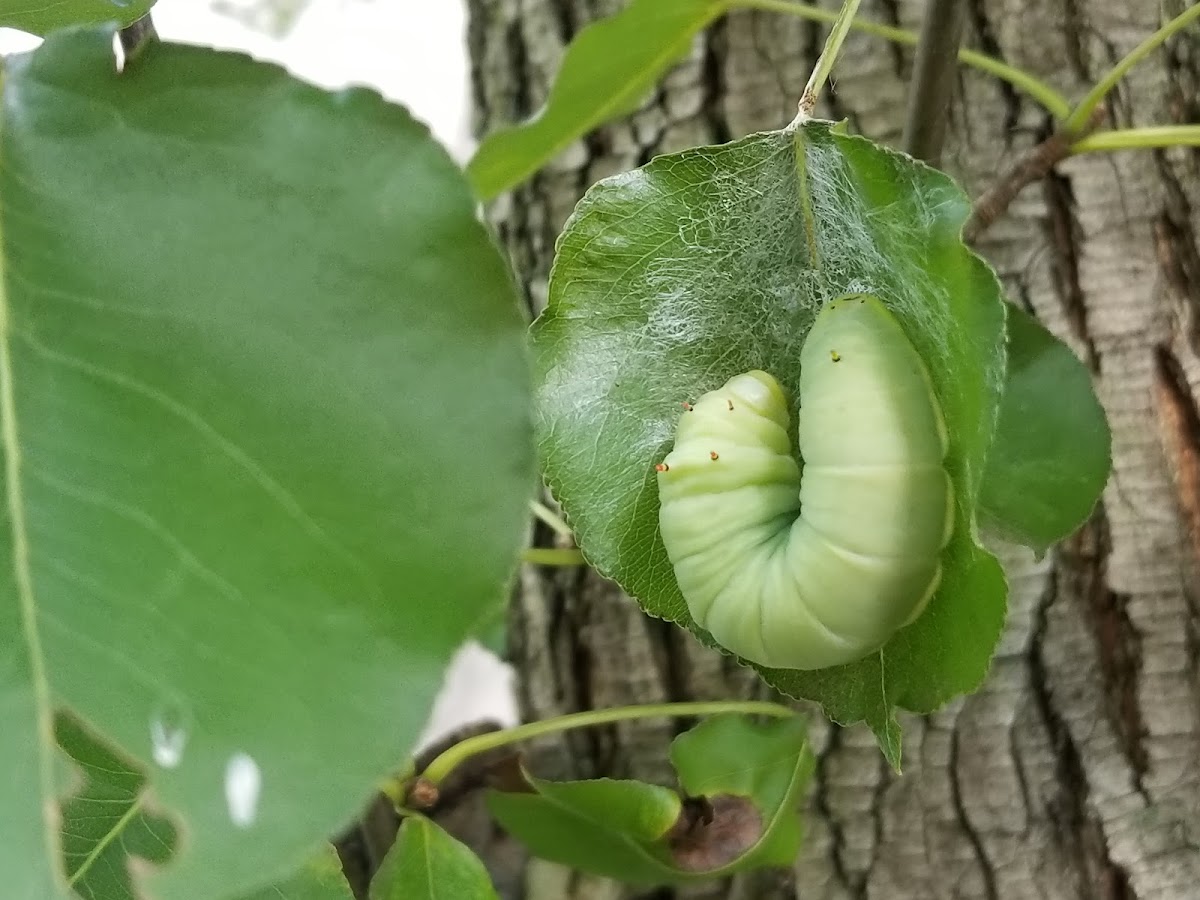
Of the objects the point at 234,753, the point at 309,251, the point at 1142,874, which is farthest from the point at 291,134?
the point at 1142,874

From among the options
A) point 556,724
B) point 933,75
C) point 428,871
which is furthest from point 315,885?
point 933,75

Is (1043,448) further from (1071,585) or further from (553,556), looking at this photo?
(553,556)

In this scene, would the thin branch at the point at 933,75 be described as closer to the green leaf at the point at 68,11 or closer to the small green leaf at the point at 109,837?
the green leaf at the point at 68,11

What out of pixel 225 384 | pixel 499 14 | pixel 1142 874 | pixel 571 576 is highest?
pixel 499 14

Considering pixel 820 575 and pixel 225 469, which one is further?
pixel 820 575

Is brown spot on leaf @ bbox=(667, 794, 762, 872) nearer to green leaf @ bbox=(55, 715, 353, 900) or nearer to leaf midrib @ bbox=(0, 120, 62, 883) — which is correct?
green leaf @ bbox=(55, 715, 353, 900)

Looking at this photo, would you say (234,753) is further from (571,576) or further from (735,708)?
(571,576)
